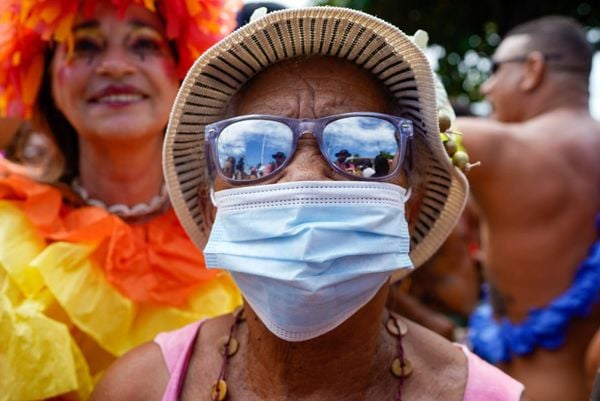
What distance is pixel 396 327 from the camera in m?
2.33

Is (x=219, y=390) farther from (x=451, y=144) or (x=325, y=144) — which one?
(x=451, y=144)

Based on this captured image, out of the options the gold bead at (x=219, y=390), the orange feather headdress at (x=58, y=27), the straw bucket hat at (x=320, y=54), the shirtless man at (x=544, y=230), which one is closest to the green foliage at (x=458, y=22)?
the shirtless man at (x=544, y=230)

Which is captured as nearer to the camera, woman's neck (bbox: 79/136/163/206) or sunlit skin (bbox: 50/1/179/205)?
sunlit skin (bbox: 50/1/179/205)

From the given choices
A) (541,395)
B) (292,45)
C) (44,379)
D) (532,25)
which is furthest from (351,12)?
(532,25)

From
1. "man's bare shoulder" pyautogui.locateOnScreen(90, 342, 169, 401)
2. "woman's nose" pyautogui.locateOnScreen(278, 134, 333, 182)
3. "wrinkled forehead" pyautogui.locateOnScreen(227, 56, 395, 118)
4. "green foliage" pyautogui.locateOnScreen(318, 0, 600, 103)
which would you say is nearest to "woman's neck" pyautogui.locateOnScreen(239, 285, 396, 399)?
"man's bare shoulder" pyautogui.locateOnScreen(90, 342, 169, 401)

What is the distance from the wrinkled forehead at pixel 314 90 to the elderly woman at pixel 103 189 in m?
0.87

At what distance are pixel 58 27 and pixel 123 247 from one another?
799 millimetres

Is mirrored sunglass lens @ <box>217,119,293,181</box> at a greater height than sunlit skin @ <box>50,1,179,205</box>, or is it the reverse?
mirrored sunglass lens @ <box>217,119,293,181</box>

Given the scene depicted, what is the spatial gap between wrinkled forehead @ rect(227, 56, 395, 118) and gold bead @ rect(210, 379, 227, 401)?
70 centimetres

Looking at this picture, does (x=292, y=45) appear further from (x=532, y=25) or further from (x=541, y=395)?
(x=532, y=25)

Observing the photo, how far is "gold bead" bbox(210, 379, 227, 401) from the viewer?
2170 mm

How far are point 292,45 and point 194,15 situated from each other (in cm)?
100

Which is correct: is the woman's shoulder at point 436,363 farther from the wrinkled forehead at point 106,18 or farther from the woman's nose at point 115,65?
the wrinkled forehead at point 106,18

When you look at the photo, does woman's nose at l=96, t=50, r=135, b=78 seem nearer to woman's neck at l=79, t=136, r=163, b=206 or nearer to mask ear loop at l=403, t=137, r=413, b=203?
woman's neck at l=79, t=136, r=163, b=206
